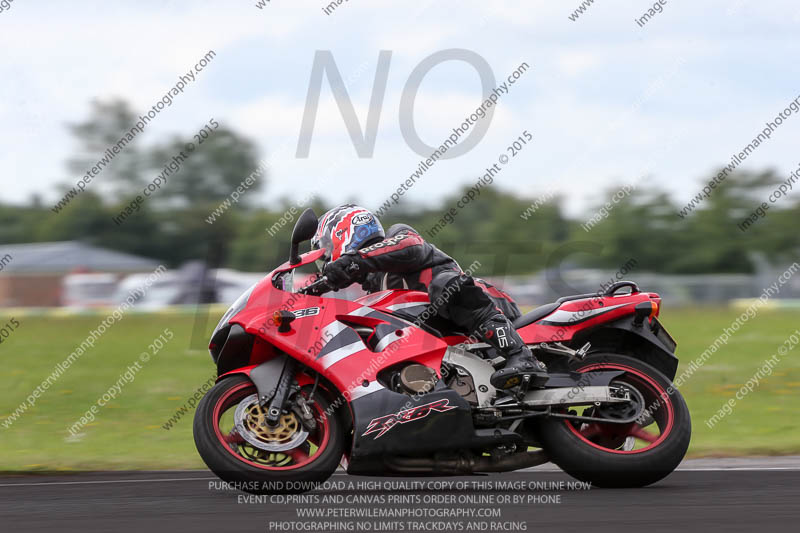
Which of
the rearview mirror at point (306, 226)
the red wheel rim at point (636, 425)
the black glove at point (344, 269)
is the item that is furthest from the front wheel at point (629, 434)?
the rearview mirror at point (306, 226)

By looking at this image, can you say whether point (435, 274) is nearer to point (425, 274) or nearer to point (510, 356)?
point (425, 274)

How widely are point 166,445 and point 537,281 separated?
84.4 ft

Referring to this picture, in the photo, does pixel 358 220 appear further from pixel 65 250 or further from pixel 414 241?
pixel 65 250

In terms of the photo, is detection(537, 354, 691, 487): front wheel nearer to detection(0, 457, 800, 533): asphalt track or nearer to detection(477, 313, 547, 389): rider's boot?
detection(0, 457, 800, 533): asphalt track

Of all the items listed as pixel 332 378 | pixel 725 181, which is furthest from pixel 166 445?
pixel 725 181

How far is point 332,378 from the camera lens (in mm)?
5953

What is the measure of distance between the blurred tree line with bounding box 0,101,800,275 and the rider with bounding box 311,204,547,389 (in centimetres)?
3304

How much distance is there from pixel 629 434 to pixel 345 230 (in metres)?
2.27

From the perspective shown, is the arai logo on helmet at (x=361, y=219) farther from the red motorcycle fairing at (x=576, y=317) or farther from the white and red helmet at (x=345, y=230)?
the red motorcycle fairing at (x=576, y=317)

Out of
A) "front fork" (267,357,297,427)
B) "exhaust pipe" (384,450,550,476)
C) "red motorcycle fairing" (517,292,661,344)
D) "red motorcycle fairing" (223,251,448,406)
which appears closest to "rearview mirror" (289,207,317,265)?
"red motorcycle fairing" (223,251,448,406)

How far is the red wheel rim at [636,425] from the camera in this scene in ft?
20.1

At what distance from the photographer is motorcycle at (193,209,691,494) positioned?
19.2 feet

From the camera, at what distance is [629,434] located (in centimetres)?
633

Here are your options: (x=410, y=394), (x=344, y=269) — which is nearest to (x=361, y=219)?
(x=344, y=269)
